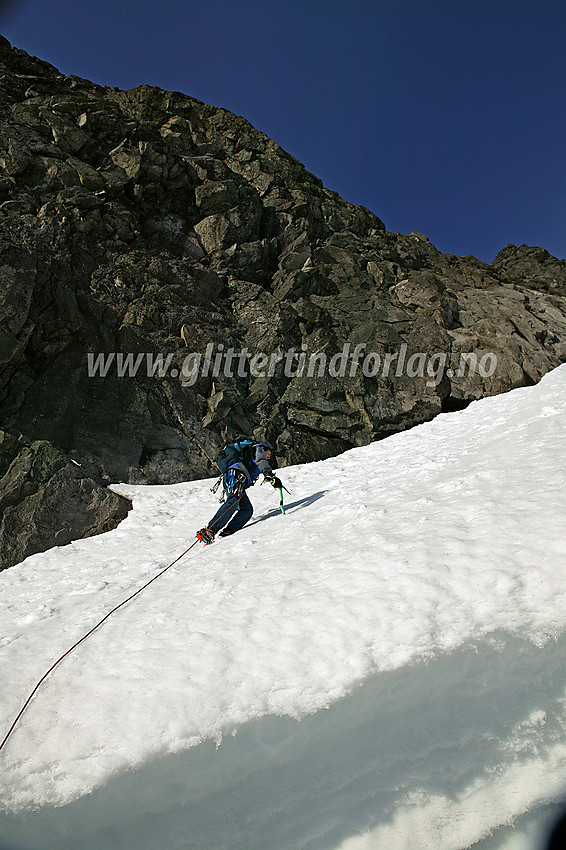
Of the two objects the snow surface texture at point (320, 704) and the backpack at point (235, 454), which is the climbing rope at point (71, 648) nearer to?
the snow surface texture at point (320, 704)

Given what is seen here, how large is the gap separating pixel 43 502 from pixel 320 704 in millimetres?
9676

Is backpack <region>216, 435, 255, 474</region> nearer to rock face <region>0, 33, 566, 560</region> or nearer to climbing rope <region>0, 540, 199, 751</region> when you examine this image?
climbing rope <region>0, 540, 199, 751</region>

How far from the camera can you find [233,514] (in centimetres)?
834

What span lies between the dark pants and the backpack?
0.74 meters

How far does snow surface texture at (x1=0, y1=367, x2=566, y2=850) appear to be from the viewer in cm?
234

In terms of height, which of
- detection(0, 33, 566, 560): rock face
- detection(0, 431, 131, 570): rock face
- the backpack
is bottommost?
detection(0, 431, 131, 570): rock face

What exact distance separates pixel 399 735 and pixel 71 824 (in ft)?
6.26

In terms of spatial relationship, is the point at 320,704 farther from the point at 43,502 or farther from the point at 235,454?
the point at 43,502

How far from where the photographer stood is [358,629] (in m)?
3.18

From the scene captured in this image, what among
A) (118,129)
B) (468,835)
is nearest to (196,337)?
(118,129)

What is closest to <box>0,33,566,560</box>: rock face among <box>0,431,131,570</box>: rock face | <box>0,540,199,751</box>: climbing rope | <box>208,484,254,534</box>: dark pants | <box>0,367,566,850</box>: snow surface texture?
<box>0,431,131,570</box>: rock face

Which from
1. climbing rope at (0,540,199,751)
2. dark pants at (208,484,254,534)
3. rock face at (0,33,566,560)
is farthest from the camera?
rock face at (0,33,566,560)

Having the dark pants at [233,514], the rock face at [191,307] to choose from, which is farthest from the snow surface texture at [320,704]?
the rock face at [191,307]

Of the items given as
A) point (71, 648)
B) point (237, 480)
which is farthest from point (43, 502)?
point (71, 648)
